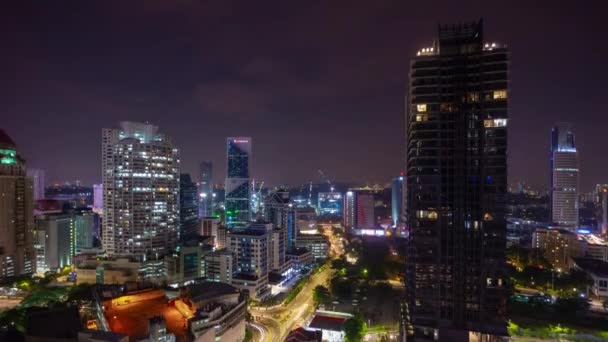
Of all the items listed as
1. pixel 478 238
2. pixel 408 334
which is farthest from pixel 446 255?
pixel 408 334

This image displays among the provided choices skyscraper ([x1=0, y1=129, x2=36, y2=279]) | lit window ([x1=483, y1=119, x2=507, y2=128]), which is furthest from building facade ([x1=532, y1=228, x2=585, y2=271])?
skyscraper ([x1=0, y1=129, x2=36, y2=279])

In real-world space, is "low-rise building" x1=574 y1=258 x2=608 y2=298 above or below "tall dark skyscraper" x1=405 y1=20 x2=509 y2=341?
below

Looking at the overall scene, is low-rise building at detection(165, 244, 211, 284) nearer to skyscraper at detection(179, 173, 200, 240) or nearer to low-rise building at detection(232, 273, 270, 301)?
low-rise building at detection(232, 273, 270, 301)

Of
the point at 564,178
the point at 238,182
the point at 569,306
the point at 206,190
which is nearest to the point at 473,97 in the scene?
the point at 569,306

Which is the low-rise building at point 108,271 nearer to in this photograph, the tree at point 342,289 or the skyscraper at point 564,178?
the tree at point 342,289

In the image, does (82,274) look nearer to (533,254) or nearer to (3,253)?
(3,253)

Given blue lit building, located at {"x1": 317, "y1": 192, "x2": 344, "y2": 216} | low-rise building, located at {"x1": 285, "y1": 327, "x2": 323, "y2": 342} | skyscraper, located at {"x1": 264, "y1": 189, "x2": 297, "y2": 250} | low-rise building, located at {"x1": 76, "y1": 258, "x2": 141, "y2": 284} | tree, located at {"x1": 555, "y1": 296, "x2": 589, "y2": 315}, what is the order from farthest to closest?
blue lit building, located at {"x1": 317, "y1": 192, "x2": 344, "y2": 216}, skyscraper, located at {"x1": 264, "y1": 189, "x2": 297, "y2": 250}, low-rise building, located at {"x1": 76, "y1": 258, "x2": 141, "y2": 284}, tree, located at {"x1": 555, "y1": 296, "x2": 589, "y2": 315}, low-rise building, located at {"x1": 285, "y1": 327, "x2": 323, "y2": 342}

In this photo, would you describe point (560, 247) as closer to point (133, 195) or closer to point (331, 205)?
point (133, 195)

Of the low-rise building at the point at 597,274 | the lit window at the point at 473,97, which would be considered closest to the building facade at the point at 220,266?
the lit window at the point at 473,97
